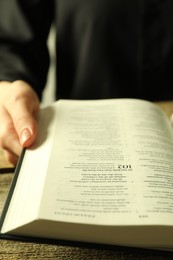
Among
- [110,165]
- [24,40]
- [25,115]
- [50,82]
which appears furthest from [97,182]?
[50,82]

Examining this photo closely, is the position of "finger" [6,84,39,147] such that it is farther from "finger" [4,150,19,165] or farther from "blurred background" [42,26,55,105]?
"blurred background" [42,26,55,105]

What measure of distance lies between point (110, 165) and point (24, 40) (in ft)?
1.58

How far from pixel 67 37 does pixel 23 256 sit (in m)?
0.63

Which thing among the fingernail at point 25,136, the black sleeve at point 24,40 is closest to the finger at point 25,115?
the fingernail at point 25,136

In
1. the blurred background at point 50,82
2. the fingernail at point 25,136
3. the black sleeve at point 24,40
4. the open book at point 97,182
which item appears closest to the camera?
the open book at point 97,182

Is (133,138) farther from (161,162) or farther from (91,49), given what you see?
(91,49)

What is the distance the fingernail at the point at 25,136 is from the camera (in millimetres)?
437

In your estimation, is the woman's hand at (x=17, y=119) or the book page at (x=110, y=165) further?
the woman's hand at (x=17, y=119)

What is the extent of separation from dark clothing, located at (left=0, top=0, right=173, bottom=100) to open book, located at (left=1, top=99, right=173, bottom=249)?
12.2 inches

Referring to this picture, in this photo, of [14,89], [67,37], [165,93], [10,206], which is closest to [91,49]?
[67,37]

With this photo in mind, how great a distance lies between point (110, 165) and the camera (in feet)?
1.30

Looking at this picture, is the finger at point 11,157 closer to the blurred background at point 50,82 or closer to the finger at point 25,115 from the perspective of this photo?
the finger at point 25,115

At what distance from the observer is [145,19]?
0.80 m

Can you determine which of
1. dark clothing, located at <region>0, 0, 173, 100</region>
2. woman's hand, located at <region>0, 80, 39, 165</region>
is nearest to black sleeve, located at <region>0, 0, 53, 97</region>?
dark clothing, located at <region>0, 0, 173, 100</region>
